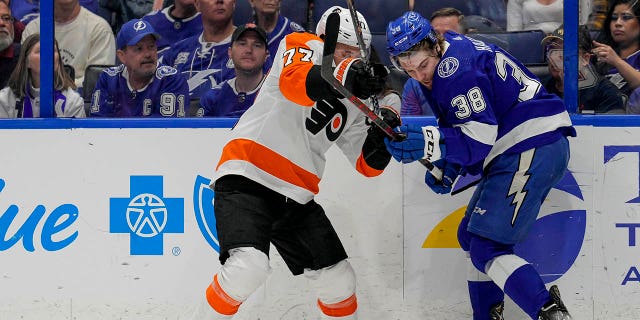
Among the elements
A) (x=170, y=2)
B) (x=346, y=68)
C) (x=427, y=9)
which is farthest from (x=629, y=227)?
(x=170, y=2)

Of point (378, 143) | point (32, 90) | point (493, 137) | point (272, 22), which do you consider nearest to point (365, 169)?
point (378, 143)

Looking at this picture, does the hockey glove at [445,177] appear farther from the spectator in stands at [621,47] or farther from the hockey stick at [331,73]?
the spectator in stands at [621,47]

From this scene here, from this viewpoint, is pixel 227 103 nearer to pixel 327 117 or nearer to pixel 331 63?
pixel 327 117

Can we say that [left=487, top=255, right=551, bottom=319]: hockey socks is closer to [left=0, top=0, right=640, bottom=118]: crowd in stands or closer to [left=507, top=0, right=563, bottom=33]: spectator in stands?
[left=0, top=0, right=640, bottom=118]: crowd in stands

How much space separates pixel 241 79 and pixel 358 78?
2.88 ft

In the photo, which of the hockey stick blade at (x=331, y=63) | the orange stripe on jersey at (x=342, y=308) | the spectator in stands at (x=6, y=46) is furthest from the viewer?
the spectator in stands at (x=6, y=46)

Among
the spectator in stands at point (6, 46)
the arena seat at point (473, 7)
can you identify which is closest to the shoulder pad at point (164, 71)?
the spectator in stands at point (6, 46)

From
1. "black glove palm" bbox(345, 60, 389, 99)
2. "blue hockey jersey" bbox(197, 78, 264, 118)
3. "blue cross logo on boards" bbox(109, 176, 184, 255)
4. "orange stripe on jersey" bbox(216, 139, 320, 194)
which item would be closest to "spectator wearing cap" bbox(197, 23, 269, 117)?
"blue hockey jersey" bbox(197, 78, 264, 118)

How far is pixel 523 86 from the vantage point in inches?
119

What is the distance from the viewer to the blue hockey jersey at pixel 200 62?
136 inches

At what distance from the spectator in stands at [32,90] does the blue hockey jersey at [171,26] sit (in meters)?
0.37

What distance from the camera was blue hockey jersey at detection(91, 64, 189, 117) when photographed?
11.3ft

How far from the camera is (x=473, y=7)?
11.2 ft

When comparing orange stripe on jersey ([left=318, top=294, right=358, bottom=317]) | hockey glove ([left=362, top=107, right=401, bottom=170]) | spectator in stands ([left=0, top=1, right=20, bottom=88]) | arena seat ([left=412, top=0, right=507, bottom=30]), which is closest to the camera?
hockey glove ([left=362, top=107, right=401, bottom=170])
